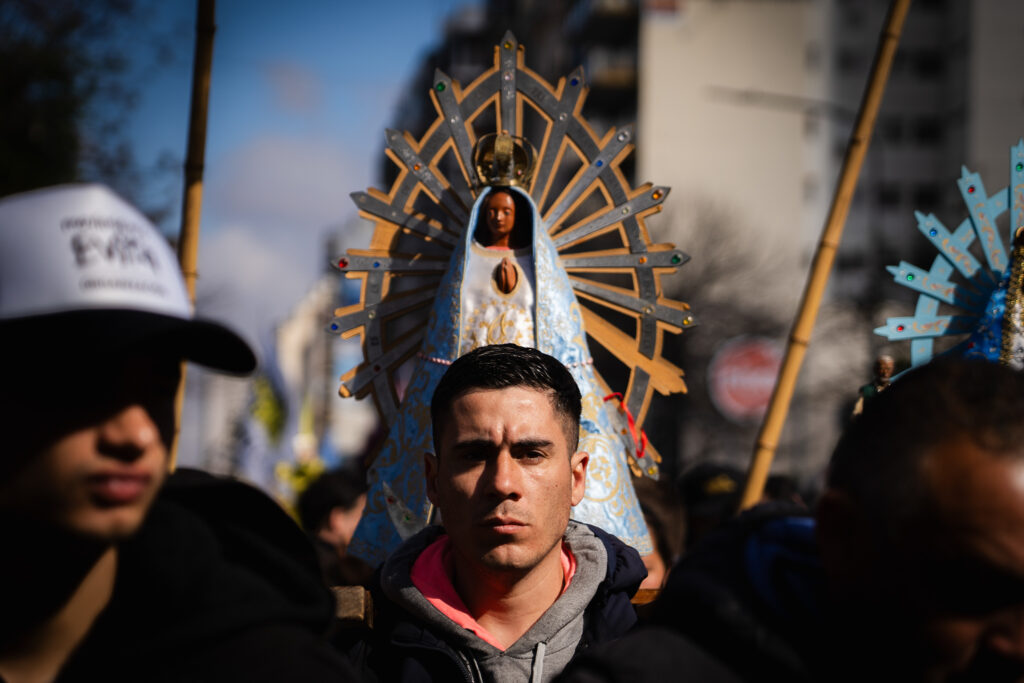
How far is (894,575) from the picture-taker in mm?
1503

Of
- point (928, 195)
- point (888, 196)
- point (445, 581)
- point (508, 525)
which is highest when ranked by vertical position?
point (928, 195)

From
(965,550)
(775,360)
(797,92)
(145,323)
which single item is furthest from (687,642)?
(797,92)

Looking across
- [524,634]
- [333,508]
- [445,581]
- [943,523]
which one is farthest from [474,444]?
[333,508]

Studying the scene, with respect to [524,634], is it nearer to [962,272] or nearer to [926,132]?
[962,272]

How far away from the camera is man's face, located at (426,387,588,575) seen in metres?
2.44

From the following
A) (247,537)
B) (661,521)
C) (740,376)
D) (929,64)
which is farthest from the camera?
(929,64)

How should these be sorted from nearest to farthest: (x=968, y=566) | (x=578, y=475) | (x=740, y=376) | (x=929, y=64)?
(x=968, y=566), (x=578, y=475), (x=740, y=376), (x=929, y=64)

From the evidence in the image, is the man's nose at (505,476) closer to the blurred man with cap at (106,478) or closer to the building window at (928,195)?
the blurred man with cap at (106,478)

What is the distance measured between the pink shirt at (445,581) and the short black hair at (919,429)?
42.0 inches

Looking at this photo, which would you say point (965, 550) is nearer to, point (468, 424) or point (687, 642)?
point (687, 642)

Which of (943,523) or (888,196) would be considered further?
(888,196)

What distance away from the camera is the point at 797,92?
1205 inches

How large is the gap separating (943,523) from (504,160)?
2.18 metres

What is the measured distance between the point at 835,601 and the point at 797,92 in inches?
1210
